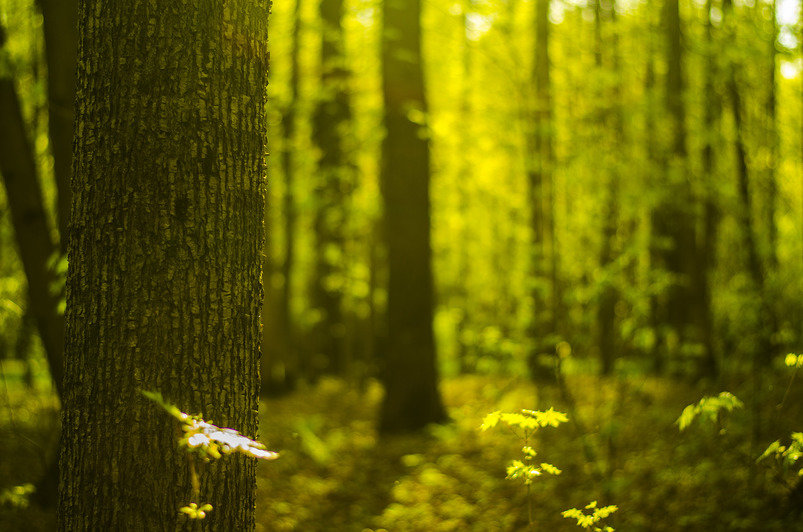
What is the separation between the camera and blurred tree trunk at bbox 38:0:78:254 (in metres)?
5.63

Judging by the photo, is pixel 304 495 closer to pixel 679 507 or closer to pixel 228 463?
pixel 679 507

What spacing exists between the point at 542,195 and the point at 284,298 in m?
6.14

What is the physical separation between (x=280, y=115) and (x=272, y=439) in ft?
21.3

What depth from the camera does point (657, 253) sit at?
46.0ft

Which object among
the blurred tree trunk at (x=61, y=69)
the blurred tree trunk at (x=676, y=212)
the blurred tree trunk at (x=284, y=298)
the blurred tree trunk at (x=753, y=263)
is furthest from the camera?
the blurred tree trunk at (x=284, y=298)

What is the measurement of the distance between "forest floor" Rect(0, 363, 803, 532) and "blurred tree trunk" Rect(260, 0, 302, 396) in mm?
2685

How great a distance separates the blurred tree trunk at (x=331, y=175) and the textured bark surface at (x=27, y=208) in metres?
6.55

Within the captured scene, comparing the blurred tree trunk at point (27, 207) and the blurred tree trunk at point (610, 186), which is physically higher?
the blurred tree trunk at point (610, 186)

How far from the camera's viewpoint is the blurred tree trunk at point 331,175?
13.5 m

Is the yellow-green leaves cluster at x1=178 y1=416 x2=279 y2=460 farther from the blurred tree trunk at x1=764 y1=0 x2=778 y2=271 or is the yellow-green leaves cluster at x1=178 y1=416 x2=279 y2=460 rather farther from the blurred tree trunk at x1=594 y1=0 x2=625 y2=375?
the blurred tree trunk at x1=764 y1=0 x2=778 y2=271

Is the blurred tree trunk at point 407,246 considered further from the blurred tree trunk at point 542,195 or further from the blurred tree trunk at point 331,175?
the blurred tree trunk at point 331,175

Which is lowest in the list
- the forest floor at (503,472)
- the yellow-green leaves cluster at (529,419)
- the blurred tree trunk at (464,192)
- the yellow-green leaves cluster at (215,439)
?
the yellow-green leaves cluster at (215,439)

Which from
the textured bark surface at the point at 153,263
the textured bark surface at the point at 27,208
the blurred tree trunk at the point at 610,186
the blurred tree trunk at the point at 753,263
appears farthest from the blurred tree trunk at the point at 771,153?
the textured bark surface at the point at 27,208

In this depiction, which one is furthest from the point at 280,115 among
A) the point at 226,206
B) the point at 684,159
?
the point at 226,206
